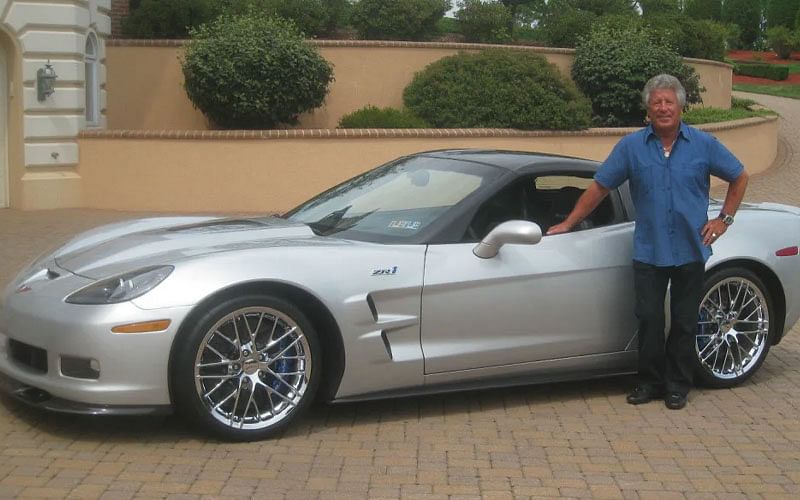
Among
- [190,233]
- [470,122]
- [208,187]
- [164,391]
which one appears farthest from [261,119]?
[164,391]

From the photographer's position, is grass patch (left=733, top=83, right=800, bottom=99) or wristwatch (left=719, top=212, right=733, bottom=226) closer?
wristwatch (left=719, top=212, right=733, bottom=226)

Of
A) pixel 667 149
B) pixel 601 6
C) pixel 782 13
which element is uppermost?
pixel 782 13

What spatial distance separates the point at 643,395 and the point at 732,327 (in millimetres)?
743

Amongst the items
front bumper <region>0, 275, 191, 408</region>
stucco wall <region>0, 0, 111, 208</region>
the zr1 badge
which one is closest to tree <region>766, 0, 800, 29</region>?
stucco wall <region>0, 0, 111, 208</region>

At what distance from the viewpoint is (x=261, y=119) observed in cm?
1623

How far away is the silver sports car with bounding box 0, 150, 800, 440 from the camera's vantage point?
4848mm

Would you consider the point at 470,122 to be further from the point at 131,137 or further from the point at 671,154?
the point at 671,154

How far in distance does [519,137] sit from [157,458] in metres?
11.8

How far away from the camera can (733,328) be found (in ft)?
20.8

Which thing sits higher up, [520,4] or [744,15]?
[744,15]

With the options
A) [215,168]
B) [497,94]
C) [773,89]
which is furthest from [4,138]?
[773,89]

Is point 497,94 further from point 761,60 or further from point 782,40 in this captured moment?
point 782,40

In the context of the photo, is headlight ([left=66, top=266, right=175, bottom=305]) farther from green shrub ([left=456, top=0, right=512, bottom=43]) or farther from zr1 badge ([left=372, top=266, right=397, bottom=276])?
green shrub ([left=456, top=0, right=512, bottom=43])

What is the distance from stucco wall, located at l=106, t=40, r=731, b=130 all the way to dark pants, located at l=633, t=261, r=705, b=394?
12.5 m
